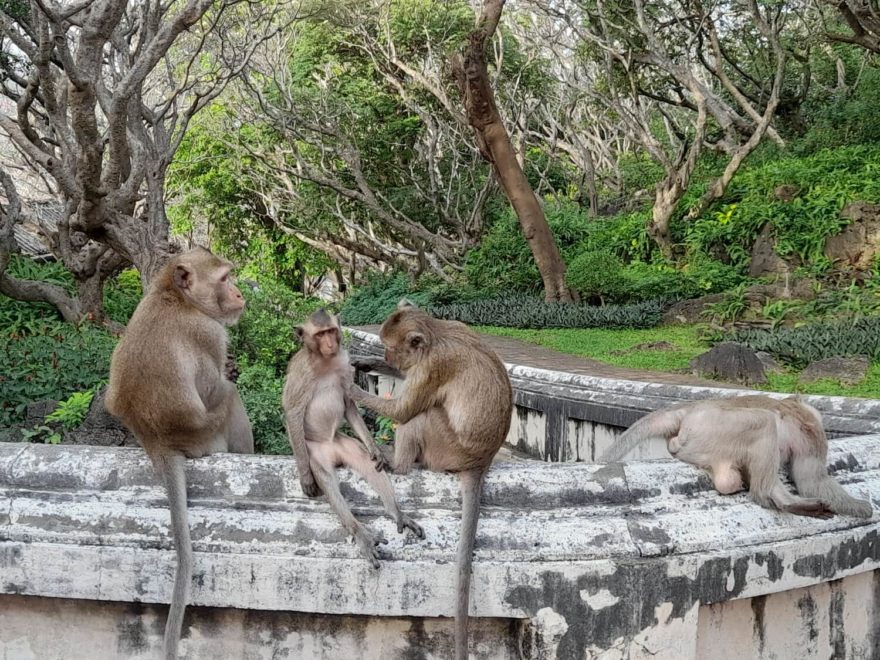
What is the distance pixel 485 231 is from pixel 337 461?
1573cm

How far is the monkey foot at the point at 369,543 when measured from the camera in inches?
84.1

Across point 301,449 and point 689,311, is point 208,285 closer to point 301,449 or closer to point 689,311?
point 301,449

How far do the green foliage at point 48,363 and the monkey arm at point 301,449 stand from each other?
2.66 metres

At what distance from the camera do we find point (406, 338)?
9.45 ft

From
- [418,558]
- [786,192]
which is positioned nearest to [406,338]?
[418,558]

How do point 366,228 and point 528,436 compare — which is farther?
point 366,228

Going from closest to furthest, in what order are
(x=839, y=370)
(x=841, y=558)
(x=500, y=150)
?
1. (x=841, y=558)
2. (x=839, y=370)
3. (x=500, y=150)

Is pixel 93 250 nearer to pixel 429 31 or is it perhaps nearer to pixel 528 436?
pixel 528 436

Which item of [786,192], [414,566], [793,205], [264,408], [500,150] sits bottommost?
[264,408]

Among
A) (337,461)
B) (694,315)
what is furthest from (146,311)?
(694,315)

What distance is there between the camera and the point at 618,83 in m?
17.7

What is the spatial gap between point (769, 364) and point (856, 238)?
17.8ft

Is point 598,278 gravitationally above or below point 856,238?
below

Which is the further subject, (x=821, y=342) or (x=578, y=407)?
(x=821, y=342)
